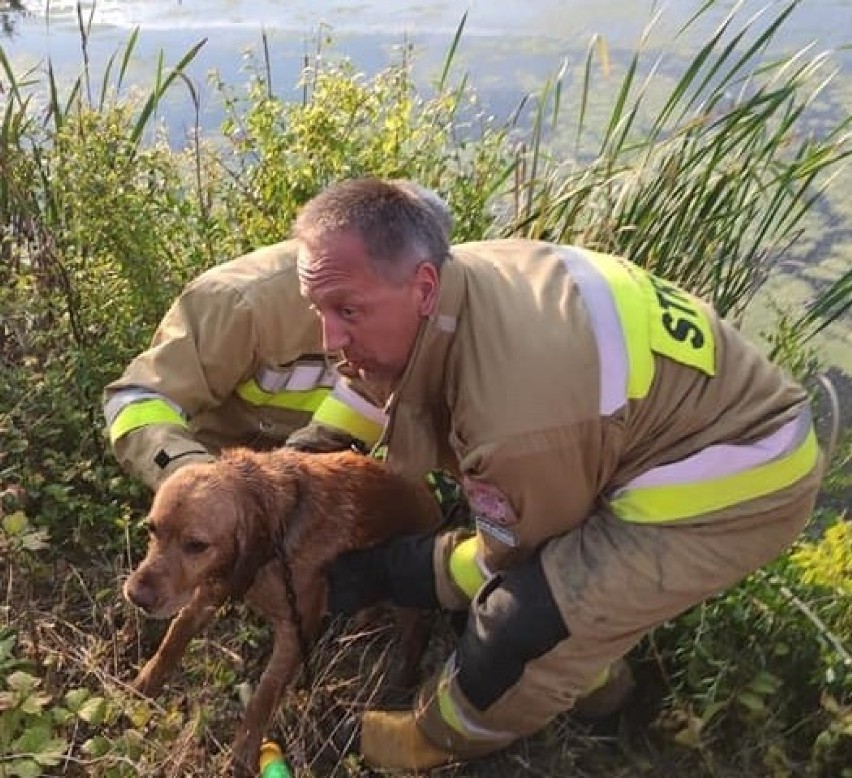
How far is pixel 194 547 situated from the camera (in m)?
2.89

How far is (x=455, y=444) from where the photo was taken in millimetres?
2705

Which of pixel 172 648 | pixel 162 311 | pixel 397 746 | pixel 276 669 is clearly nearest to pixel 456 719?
pixel 397 746

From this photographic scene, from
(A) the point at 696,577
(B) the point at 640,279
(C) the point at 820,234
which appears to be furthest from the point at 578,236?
(C) the point at 820,234

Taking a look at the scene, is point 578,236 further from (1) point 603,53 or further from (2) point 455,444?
(2) point 455,444

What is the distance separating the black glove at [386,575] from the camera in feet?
10.5

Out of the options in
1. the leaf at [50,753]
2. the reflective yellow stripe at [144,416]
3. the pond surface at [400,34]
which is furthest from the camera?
the pond surface at [400,34]

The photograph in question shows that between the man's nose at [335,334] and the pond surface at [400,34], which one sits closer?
the man's nose at [335,334]

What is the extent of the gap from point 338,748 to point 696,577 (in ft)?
3.80

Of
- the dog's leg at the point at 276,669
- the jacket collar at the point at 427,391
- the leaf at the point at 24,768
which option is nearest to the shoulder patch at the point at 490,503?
the jacket collar at the point at 427,391

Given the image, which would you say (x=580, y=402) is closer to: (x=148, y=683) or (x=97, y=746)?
(x=97, y=746)

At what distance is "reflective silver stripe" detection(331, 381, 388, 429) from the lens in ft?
10.9

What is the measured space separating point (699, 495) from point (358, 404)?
106 cm

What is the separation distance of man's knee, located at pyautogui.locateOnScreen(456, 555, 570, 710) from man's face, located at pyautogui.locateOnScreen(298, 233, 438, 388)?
2.27 feet

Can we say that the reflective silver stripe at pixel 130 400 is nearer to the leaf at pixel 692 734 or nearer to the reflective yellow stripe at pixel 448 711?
the reflective yellow stripe at pixel 448 711
